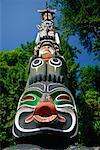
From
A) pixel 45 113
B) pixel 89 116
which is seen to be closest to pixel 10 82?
pixel 89 116

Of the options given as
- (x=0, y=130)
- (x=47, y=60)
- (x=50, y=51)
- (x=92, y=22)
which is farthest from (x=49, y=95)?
(x=92, y=22)

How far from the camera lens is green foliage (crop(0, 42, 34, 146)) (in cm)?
1318

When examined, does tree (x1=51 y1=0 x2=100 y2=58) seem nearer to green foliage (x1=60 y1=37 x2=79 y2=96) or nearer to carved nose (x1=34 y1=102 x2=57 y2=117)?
green foliage (x1=60 y1=37 x2=79 y2=96)

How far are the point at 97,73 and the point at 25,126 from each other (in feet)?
26.6

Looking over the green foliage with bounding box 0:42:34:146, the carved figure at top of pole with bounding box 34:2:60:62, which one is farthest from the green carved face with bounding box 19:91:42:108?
the green foliage with bounding box 0:42:34:146

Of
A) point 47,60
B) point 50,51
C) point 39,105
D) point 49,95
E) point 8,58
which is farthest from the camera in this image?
point 8,58

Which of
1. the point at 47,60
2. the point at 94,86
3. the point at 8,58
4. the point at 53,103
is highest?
the point at 8,58

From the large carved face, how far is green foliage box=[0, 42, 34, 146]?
17.4ft

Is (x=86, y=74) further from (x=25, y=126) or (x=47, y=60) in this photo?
(x=25, y=126)

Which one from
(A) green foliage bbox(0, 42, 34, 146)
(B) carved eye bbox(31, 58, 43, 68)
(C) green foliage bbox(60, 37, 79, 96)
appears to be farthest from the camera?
(C) green foliage bbox(60, 37, 79, 96)

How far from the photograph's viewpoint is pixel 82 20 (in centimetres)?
1388

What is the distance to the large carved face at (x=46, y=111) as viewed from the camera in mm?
7082

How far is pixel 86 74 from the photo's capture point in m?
14.9

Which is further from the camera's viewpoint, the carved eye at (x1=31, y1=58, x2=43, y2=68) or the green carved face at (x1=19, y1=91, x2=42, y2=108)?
the carved eye at (x1=31, y1=58, x2=43, y2=68)
